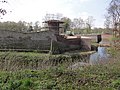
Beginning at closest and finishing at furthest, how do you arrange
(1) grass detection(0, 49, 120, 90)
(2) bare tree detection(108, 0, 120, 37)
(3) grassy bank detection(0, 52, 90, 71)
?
(1) grass detection(0, 49, 120, 90), (3) grassy bank detection(0, 52, 90, 71), (2) bare tree detection(108, 0, 120, 37)

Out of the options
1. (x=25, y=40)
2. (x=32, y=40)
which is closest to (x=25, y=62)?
(x=25, y=40)

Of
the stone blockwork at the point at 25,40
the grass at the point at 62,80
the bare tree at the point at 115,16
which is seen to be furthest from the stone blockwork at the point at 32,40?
the grass at the point at 62,80

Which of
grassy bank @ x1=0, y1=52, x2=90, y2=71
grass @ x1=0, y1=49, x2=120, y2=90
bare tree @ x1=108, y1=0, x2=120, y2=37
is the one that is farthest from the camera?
bare tree @ x1=108, y1=0, x2=120, y2=37

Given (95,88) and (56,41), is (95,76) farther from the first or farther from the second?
(56,41)

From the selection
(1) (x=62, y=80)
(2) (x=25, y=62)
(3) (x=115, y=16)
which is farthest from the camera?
(3) (x=115, y=16)

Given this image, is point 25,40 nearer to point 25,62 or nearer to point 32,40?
point 32,40

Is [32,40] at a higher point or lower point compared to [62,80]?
higher

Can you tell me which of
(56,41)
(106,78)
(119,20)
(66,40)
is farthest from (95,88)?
(66,40)

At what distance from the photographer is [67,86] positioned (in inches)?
287

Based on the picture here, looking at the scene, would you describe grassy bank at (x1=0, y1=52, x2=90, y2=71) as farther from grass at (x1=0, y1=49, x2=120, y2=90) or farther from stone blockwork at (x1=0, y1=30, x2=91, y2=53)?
stone blockwork at (x1=0, y1=30, x2=91, y2=53)

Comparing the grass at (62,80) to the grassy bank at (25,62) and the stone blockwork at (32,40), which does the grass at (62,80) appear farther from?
the stone blockwork at (32,40)

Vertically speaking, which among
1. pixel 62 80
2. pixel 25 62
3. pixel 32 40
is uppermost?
pixel 32 40

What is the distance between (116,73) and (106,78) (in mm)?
1080

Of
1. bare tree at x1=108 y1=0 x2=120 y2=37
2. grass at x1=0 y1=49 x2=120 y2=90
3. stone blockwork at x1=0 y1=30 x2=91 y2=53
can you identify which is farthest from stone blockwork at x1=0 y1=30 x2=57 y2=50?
grass at x1=0 y1=49 x2=120 y2=90
